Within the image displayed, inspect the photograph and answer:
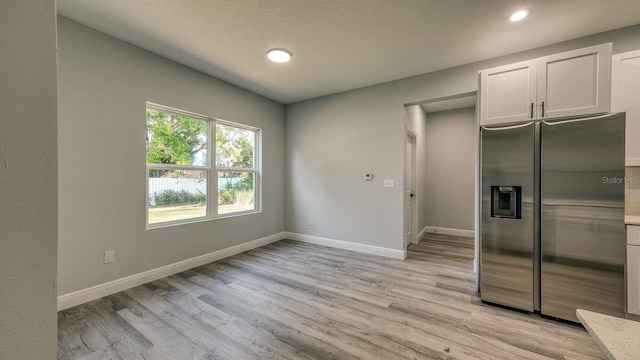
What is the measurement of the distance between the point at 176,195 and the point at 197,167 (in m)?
0.47

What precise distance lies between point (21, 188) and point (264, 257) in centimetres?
343

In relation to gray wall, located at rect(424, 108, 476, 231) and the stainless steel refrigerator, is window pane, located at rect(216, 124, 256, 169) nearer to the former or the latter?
the stainless steel refrigerator

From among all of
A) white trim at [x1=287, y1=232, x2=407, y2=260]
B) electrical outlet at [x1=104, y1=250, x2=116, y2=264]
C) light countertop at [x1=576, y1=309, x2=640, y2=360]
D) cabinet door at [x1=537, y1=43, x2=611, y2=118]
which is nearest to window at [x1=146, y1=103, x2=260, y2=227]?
electrical outlet at [x1=104, y1=250, x2=116, y2=264]

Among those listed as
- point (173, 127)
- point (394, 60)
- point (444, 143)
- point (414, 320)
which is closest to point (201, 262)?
point (173, 127)

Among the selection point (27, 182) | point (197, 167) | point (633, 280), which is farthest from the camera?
point (197, 167)

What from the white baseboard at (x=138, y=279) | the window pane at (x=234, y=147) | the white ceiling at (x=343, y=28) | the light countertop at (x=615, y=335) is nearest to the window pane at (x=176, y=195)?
the window pane at (x=234, y=147)

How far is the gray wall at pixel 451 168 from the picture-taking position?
5129 millimetres

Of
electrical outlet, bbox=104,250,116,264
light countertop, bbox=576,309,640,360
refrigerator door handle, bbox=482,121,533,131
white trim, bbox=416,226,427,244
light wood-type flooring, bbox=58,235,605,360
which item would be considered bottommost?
light wood-type flooring, bbox=58,235,605,360

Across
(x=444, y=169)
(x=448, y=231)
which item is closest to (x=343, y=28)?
(x=444, y=169)

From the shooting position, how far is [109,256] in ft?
8.46

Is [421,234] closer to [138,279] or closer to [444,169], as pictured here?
[444,169]

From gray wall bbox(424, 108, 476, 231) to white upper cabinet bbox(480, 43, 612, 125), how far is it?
2.93 metres

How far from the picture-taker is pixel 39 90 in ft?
1.90

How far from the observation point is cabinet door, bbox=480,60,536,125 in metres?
2.28
